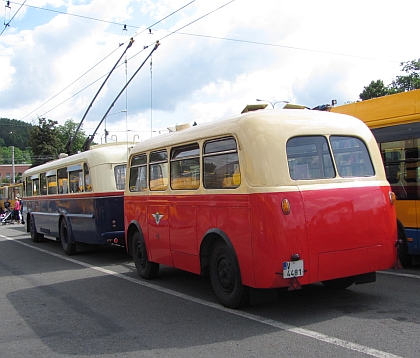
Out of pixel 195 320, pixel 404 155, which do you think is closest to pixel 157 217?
pixel 195 320

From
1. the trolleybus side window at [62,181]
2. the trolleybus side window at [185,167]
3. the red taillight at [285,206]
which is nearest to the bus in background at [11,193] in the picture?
the trolleybus side window at [62,181]

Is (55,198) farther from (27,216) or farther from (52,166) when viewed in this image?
(27,216)

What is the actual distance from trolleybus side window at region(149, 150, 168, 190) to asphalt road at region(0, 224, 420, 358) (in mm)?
1788

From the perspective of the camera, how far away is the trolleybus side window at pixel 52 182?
15.6 m

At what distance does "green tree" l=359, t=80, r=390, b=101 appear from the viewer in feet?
209

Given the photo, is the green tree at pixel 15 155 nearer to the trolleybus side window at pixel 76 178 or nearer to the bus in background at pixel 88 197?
the bus in background at pixel 88 197

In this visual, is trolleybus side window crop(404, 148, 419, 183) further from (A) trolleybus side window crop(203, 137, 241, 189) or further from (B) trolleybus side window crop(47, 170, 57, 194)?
(B) trolleybus side window crop(47, 170, 57, 194)

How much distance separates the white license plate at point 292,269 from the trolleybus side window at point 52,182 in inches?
432

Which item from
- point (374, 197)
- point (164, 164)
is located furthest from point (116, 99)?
point (374, 197)

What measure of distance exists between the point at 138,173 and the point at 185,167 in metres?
2.13

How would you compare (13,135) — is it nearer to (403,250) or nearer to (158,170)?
(158,170)

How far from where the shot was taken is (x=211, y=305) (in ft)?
24.3

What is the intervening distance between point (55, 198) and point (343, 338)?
38.4 feet

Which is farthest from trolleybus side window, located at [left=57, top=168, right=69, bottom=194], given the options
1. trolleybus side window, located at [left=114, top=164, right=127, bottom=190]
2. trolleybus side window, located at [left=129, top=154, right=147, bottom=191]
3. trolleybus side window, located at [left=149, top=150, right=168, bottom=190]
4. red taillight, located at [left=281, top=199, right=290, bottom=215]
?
red taillight, located at [left=281, top=199, right=290, bottom=215]
